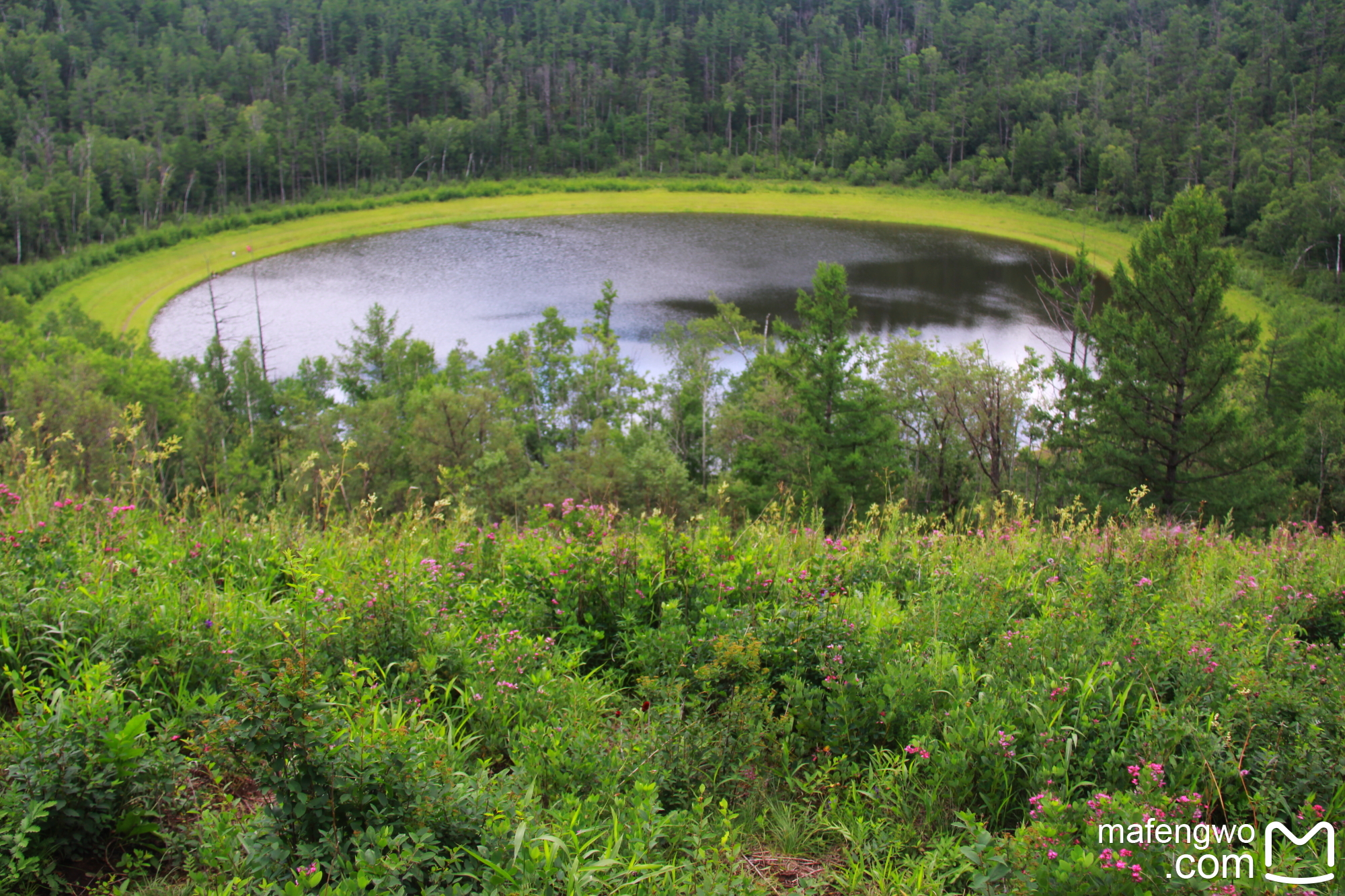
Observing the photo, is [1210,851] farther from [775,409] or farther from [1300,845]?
[775,409]

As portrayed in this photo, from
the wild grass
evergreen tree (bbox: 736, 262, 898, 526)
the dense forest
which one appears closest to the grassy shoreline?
the dense forest

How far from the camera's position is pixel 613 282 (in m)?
59.0

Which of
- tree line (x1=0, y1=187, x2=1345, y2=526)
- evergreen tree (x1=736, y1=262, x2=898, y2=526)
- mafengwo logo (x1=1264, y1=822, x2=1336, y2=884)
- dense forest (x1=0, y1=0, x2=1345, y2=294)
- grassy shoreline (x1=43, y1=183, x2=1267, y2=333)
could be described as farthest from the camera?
dense forest (x1=0, y1=0, x2=1345, y2=294)

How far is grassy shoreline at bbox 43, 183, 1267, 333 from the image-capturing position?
62938 mm

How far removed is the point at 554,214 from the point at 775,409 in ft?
203

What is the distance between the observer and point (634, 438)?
36156 mm

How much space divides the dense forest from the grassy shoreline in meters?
7.80

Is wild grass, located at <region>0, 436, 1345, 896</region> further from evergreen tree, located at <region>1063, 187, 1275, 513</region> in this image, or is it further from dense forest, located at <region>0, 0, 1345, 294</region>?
dense forest, located at <region>0, 0, 1345, 294</region>

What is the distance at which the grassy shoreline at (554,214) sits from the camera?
6294 cm

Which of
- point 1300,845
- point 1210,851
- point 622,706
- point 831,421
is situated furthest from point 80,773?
point 831,421

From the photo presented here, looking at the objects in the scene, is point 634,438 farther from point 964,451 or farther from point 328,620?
point 328,620

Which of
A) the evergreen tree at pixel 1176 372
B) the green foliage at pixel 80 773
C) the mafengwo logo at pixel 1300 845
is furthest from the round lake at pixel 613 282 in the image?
the mafengwo logo at pixel 1300 845

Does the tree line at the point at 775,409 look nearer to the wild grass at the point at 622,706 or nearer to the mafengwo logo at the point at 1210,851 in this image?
the wild grass at the point at 622,706

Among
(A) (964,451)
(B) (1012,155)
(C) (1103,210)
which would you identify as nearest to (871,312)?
(A) (964,451)
